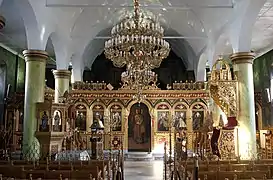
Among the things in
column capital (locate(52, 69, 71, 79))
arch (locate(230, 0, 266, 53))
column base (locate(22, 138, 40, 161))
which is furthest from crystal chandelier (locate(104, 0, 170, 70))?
column capital (locate(52, 69, 71, 79))

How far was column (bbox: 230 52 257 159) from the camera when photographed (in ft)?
31.9

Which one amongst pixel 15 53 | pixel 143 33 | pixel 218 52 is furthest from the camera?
pixel 15 53

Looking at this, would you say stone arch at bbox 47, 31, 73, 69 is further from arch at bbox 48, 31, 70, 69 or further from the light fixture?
the light fixture

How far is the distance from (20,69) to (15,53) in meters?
1.13

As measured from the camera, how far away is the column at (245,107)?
973 cm

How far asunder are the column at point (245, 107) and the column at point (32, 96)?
20.2 feet

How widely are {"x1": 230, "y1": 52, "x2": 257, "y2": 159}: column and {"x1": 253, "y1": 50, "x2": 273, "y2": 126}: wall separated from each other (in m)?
7.22

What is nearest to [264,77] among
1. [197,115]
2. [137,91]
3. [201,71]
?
[201,71]

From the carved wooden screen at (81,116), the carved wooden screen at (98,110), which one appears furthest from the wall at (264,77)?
the carved wooden screen at (81,116)

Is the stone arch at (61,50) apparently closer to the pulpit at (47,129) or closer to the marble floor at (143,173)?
the pulpit at (47,129)

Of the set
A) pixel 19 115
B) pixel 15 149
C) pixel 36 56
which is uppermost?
pixel 36 56

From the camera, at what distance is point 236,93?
10.2m

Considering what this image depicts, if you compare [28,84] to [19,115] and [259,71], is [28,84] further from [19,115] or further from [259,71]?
[259,71]

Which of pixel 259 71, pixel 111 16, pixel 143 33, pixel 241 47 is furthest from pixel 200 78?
pixel 143 33
